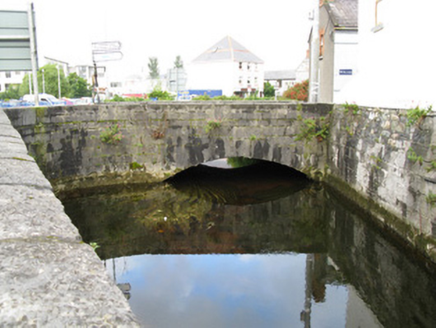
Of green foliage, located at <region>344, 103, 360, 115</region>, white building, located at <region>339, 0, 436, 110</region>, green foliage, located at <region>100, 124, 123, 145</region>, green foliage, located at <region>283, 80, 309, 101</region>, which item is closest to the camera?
white building, located at <region>339, 0, 436, 110</region>

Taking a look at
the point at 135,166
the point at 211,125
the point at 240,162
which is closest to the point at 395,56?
the point at 211,125

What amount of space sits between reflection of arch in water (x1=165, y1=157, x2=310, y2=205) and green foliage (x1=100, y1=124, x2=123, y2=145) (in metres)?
1.77

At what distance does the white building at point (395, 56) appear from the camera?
6781 mm

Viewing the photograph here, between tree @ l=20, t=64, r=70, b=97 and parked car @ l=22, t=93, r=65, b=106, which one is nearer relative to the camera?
parked car @ l=22, t=93, r=65, b=106

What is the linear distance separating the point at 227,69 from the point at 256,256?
55.3 meters

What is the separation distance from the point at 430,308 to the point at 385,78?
4777 millimetres

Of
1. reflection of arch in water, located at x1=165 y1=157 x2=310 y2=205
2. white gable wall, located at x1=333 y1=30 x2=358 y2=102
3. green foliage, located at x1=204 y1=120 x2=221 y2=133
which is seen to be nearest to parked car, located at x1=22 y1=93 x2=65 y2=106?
reflection of arch in water, located at x1=165 y1=157 x2=310 y2=205

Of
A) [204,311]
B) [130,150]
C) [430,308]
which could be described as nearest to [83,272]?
[204,311]

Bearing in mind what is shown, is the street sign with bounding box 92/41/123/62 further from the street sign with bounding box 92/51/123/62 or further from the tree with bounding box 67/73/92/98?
the tree with bounding box 67/73/92/98

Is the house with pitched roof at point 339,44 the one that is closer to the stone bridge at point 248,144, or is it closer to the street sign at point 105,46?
the stone bridge at point 248,144

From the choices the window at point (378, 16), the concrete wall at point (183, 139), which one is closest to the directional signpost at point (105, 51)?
the concrete wall at point (183, 139)

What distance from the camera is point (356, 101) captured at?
9.42m

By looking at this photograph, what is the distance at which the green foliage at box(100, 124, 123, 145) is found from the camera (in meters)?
10.4

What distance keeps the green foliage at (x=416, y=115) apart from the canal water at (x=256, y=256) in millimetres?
1851
